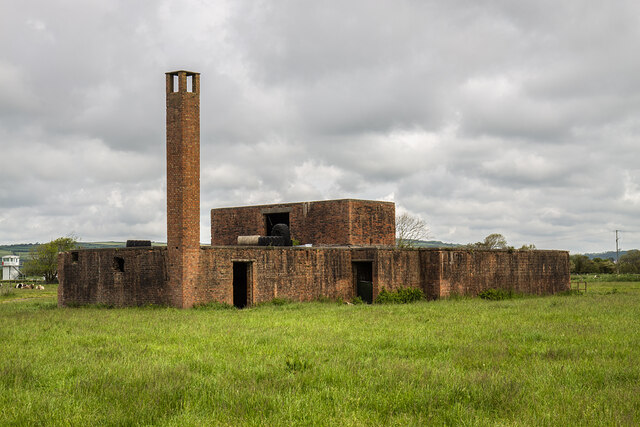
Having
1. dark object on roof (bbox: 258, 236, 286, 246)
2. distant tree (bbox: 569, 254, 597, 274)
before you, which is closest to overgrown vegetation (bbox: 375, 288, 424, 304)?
dark object on roof (bbox: 258, 236, 286, 246)

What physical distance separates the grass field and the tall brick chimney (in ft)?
16.8

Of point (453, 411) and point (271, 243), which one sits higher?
point (271, 243)

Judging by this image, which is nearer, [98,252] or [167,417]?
[167,417]

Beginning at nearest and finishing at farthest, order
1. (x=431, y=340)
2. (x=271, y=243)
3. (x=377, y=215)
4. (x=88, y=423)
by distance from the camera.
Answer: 1. (x=88, y=423)
2. (x=431, y=340)
3. (x=271, y=243)
4. (x=377, y=215)

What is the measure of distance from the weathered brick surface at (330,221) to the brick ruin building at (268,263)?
0.19 ft

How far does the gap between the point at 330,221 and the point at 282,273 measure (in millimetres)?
7702

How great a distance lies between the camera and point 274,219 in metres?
35.0

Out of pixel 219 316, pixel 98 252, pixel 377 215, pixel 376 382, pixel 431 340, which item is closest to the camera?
pixel 376 382

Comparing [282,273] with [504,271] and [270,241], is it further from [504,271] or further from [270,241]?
→ [504,271]

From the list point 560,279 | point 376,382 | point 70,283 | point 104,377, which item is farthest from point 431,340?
point 560,279

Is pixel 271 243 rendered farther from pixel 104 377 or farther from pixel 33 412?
pixel 33 412

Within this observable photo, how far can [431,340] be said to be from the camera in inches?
510

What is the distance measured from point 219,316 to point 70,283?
978 centimetres

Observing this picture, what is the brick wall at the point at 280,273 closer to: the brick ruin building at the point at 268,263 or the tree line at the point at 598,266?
the brick ruin building at the point at 268,263
